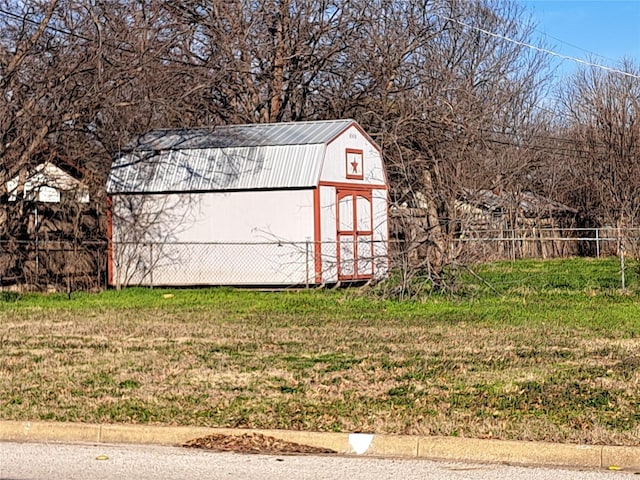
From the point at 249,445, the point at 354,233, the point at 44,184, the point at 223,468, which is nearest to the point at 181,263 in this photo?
the point at 44,184

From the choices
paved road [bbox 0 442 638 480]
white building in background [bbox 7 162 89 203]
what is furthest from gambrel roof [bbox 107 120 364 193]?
paved road [bbox 0 442 638 480]

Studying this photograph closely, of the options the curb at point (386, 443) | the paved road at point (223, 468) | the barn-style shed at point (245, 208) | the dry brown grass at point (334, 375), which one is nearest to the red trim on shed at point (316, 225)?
the barn-style shed at point (245, 208)

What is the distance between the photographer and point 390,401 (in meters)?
9.91

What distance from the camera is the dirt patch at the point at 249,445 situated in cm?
855

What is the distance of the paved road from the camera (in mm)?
7641

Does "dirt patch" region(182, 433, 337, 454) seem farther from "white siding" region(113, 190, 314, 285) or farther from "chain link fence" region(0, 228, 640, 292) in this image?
"white siding" region(113, 190, 314, 285)

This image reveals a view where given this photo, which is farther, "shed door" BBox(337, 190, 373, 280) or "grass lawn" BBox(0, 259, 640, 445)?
"shed door" BBox(337, 190, 373, 280)

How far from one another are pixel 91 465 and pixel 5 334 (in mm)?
8210

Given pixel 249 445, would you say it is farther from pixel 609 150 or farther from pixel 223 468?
pixel 609 150

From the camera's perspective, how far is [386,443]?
8.49m

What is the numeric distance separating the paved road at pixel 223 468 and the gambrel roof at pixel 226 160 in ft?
55.1

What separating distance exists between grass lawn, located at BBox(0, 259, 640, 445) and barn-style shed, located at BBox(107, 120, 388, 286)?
458 cm

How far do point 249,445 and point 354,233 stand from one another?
17970 millimetres

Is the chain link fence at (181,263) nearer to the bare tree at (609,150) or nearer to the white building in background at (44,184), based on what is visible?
the white building in background at (44,184)
